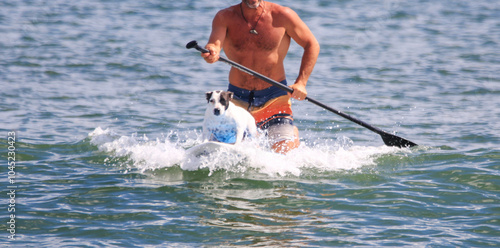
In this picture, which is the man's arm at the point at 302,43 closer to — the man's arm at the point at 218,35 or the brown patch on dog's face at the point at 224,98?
the man's arm at the point at 218,35

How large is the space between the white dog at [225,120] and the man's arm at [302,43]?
0.66m

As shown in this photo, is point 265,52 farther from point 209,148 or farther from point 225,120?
point 209,148

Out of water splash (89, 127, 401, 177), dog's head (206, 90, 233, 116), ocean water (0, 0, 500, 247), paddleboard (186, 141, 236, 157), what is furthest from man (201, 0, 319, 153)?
paddleboard (186, 141, 236, 157)

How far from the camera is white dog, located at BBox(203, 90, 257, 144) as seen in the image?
6.91m

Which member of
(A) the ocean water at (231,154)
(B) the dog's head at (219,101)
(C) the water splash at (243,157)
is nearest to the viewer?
(A) the ocean water at (231,154)

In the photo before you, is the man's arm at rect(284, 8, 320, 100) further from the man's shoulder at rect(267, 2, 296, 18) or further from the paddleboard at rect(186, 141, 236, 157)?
the paddleboard at rect(186, 141, 236, 157)

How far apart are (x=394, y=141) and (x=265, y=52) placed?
8.53ft

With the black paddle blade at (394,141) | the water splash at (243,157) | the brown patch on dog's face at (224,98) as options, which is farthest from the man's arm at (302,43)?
the black paddle blade at (394,141)

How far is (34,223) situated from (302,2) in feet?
61.4

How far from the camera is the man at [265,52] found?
7.54 metres

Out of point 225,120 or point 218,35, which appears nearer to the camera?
point 225,120

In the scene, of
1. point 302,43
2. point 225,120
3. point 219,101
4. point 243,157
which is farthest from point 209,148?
point 302,43

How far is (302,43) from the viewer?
7812mm

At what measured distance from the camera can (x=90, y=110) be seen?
38.2 feet
